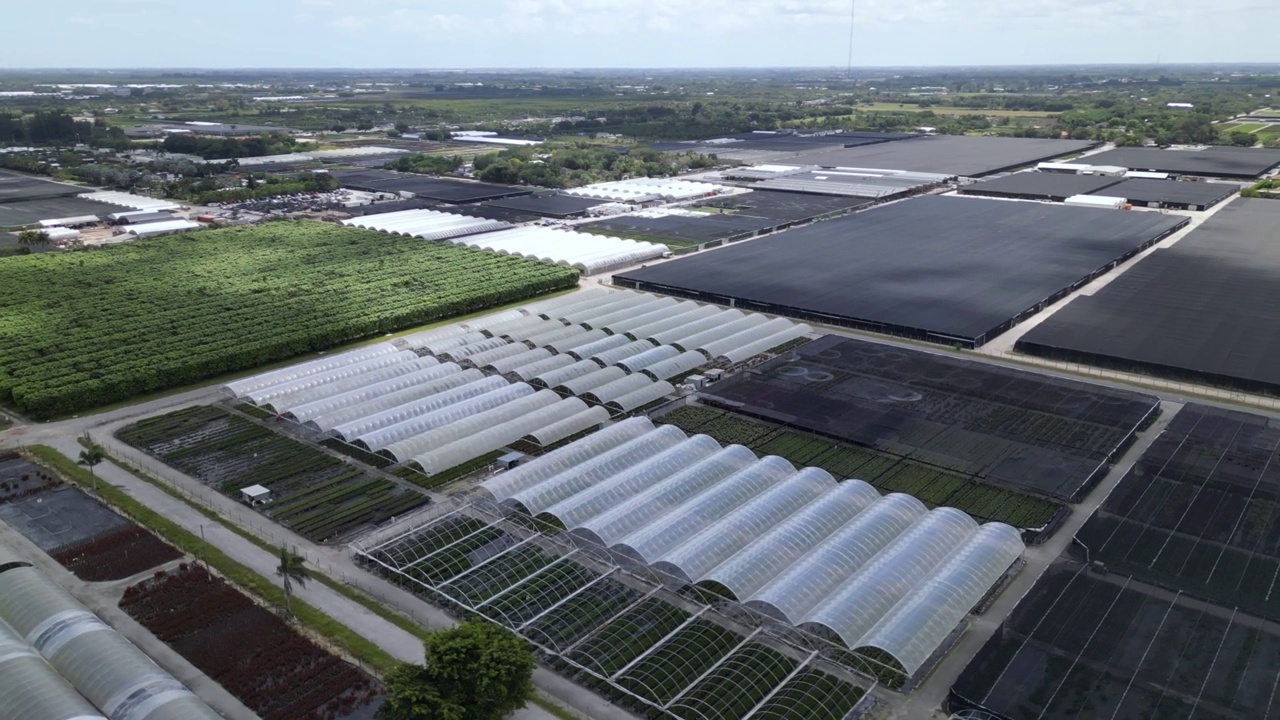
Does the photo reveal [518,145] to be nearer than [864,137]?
Yes

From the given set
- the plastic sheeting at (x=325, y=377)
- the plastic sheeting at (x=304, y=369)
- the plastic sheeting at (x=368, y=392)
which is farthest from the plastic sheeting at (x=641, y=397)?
the plastic sheeting at (x=304, y=369)

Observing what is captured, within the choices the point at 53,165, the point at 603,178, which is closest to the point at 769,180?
the point at 603,178

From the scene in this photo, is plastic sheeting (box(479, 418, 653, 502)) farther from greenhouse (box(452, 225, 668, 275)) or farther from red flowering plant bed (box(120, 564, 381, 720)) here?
greenhouse (box(452, 225, 668, 275))

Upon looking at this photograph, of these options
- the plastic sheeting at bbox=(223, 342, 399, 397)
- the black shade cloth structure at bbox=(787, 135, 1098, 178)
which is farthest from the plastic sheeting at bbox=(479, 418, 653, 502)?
the black shade cloth structure at bbox=(787, 135, 1098, 178)

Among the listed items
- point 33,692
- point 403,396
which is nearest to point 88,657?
point 33,692

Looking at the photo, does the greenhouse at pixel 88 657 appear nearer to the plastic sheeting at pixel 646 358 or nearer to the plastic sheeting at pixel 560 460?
the plastic sheeting at pixel 560 460

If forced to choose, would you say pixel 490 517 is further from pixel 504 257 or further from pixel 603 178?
pixel 603 178
